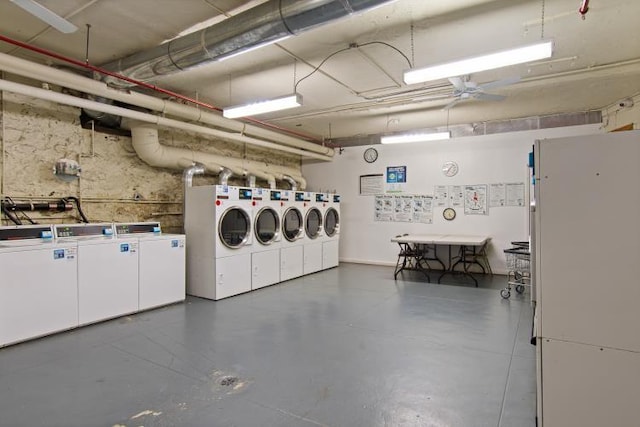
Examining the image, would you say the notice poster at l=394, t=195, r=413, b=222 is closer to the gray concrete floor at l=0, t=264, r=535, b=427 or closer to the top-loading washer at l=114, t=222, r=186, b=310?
the gray concrete floor at l=0, t=264, r=535, b=427

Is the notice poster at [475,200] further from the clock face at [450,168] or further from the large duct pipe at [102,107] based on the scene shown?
the large duct pipe at [102,107]

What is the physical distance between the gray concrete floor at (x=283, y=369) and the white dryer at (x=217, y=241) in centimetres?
49

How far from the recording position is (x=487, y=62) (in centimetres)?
296

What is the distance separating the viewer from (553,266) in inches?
71.9

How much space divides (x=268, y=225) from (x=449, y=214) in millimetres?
3681

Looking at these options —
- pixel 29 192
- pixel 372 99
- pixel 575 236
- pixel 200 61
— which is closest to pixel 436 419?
pixel 575 236

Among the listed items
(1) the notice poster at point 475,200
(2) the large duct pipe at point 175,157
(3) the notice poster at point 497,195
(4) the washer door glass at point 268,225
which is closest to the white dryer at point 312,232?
(4) the washer door glass at point 268,225

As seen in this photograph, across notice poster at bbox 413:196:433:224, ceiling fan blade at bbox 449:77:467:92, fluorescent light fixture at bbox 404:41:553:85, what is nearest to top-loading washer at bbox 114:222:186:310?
fluorescent light fixture at bbox 404:41:553:85

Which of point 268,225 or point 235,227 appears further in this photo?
point 268,225

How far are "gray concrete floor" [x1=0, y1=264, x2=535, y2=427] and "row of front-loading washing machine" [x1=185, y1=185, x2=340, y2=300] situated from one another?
0.59m

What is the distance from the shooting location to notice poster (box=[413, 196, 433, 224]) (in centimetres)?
744

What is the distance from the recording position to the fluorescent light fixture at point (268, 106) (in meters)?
3.86

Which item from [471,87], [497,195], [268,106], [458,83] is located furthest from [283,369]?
[497,195]

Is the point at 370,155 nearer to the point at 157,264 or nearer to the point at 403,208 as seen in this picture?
the point at 403,208
